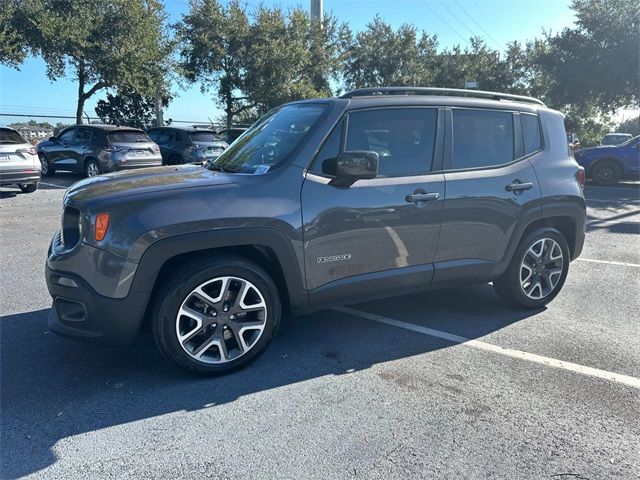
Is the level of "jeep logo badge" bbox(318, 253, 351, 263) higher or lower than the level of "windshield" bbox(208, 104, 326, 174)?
lower

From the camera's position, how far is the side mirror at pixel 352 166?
135 inches

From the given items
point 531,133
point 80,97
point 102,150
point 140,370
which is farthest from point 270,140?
point 80,97

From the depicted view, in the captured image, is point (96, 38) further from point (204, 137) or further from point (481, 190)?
point (481, 190)

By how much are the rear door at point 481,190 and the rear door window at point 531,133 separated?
2 cm

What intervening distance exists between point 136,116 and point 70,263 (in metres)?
25.0

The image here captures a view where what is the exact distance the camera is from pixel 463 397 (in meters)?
3.20

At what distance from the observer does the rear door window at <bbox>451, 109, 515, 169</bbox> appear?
13.7ft

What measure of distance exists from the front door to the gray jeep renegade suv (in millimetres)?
10

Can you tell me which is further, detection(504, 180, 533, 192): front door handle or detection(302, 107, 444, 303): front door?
detection(504, 180, 533, 192): front door handle

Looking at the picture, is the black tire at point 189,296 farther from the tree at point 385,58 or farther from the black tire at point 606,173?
the tree at point 385,58

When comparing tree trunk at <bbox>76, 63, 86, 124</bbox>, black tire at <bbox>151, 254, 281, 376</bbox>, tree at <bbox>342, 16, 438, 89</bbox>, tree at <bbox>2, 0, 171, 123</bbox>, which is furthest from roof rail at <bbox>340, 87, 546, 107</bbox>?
tree at <bbox>342, 16, 438, 89</bbox>

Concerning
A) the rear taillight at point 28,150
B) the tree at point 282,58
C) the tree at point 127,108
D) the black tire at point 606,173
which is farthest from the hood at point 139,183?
the tree at point 127,108

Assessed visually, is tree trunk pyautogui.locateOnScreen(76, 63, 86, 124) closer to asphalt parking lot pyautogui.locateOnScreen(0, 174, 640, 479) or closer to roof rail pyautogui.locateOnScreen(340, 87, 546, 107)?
asphalt parking lot pyautogui.locateOnScreen(0, 174, 640, 479)

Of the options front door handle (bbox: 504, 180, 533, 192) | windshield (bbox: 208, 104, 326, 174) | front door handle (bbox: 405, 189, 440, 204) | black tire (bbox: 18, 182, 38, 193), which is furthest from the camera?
black tire (bbox: 18, 182, 38, 193)
